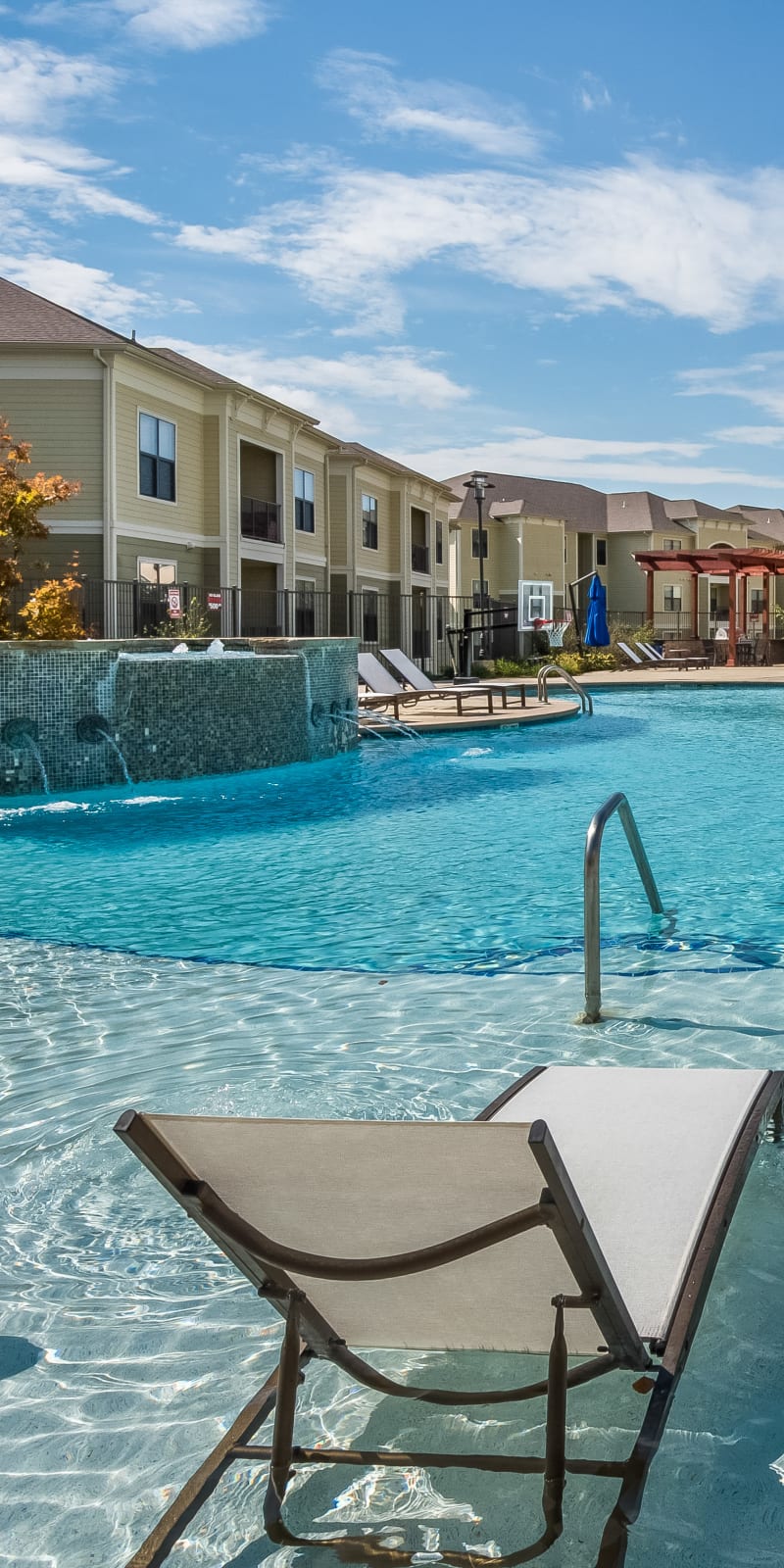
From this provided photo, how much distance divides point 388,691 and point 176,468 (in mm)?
6755

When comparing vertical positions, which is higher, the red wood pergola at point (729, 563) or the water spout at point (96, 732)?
the red wood pergola at point (729, 563)

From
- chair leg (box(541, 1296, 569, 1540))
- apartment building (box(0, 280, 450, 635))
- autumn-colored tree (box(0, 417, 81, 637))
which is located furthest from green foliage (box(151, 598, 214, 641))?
chair leg (box(541, 1296, 569, 1540))

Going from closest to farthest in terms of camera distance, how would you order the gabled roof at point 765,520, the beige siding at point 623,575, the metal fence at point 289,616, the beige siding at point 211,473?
the metal fence at point 289,616 < the beige siding at point 211,473 < the beige siding at point 623,575 < the gabled roof at point 765,520

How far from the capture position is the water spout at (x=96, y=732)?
1448 cm

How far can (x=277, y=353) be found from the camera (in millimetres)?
36844

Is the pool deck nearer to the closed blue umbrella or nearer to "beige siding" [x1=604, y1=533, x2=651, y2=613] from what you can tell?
the closed blue umbrella

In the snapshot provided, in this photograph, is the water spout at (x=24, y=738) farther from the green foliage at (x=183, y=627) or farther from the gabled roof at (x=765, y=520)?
the gabled roof at (x=765, y=520)

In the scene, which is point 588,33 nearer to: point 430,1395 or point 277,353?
point 277,353

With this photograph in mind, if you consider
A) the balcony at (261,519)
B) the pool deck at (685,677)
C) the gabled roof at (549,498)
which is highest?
the gabled roof at (549,498)

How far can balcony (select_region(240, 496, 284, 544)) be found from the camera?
95.6 feet

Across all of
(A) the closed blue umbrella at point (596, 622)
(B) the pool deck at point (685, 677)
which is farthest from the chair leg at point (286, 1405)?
(A) the closed blue umbrella at point (596, 622)

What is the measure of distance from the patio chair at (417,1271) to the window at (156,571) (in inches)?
866

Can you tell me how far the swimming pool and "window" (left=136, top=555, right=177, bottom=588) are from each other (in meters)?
11.0

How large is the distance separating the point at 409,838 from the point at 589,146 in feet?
64.9
